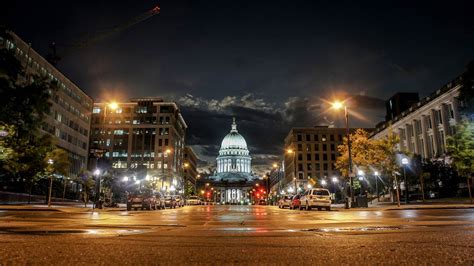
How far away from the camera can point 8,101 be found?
24.8m

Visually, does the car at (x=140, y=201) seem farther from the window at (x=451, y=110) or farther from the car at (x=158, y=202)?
the window at (x=451, y=110)

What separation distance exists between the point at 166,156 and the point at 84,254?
137409 millimetres

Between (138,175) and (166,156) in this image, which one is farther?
(166,156)

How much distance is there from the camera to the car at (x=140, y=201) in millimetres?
35469

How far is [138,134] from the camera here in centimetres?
14238

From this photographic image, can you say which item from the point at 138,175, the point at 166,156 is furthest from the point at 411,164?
the point at 166,156

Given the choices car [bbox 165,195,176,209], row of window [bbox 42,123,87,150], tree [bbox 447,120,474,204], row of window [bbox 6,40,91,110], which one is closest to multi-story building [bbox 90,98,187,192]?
row of window [bbox 6,40,91,110]

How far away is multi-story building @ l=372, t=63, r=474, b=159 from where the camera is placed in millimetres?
60375

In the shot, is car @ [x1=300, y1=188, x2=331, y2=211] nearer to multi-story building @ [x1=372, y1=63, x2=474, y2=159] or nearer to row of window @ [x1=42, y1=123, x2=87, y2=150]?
multi-story building @ [x1=372, y1=63, x2=474, y2=159]

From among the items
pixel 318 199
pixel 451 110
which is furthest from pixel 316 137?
pixel 318 199

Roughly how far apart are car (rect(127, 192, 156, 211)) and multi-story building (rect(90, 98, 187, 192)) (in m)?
101

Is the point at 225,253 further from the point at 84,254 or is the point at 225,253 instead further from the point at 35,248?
the point at 35,248

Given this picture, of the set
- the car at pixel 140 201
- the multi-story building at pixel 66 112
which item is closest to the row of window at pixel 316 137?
the multi-story building at pixel 66 112

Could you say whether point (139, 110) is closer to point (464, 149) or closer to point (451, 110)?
point (451, 110)
